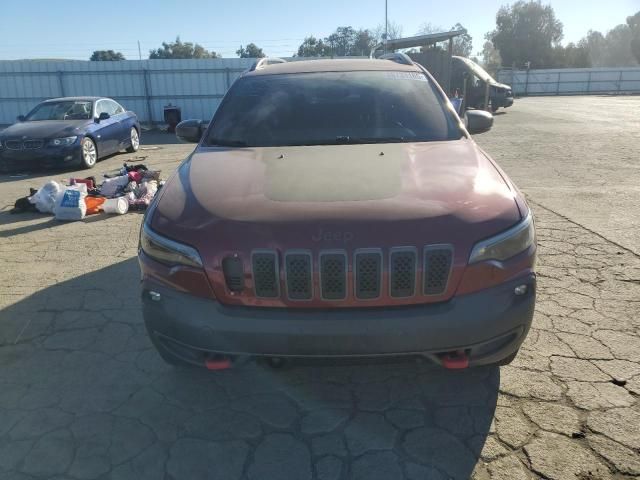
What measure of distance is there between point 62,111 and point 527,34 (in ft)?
225

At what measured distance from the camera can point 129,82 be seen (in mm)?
19609

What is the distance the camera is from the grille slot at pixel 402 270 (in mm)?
2199

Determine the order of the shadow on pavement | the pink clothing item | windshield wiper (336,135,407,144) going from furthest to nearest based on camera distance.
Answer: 1. the pink clothing item
2. windshield wiper (336,135,407,144)
3. the shadow on pavement

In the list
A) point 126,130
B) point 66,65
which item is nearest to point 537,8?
point 66,65

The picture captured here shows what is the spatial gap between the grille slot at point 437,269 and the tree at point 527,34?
231 feet

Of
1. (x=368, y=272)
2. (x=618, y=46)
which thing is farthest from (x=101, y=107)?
(x=618, y=46)

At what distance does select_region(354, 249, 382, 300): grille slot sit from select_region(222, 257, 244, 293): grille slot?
52cm

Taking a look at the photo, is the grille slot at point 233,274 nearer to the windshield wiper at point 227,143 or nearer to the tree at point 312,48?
the windshield wiper at point 227,143

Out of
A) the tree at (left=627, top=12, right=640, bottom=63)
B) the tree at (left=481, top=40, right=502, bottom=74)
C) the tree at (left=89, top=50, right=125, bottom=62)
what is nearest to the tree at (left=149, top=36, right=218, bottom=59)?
the tree at (left=89, top=50, right=125, bottom=62)

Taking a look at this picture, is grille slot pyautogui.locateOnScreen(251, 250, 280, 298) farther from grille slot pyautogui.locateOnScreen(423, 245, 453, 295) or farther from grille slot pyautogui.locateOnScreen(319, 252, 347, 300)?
grille slot pyautogui.locateOnScreen(423, 245, 453, 295)

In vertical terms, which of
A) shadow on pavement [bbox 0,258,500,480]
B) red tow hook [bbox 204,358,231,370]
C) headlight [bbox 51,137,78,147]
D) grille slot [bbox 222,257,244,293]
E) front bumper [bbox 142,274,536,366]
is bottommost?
shadow on pavement [bbox 0,258,500,480]

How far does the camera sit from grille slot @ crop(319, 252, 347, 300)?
220 cm

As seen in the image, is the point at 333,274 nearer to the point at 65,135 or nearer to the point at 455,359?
the point at 455,359

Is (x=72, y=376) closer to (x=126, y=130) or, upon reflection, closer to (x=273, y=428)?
(x=273, y=428)
